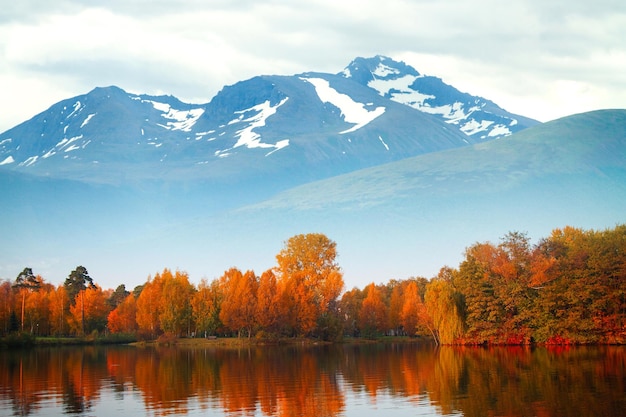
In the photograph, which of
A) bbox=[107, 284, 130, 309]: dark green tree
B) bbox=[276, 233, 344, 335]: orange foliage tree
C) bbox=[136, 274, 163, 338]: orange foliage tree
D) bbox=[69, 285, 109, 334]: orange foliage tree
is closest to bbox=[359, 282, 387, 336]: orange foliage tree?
bbox=[276, 233, 344, 335]: orange foliage tree

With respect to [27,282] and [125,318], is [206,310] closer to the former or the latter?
[125,318]

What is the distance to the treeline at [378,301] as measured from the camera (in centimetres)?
7044

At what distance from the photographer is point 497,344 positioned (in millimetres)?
76750

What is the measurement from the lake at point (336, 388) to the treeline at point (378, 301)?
548 inches

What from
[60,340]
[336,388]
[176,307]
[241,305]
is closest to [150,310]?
[176,307]

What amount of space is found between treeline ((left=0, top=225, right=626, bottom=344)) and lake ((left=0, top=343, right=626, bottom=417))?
1391 cm

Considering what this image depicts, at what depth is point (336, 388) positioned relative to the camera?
37.7 m

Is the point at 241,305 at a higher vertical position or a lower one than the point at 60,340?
higher

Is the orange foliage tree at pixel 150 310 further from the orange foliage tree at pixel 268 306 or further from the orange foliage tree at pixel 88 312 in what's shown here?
the orange foliage tree at pixel 268 306

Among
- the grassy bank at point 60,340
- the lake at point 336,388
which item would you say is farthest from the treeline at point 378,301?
the lake at point 336,388

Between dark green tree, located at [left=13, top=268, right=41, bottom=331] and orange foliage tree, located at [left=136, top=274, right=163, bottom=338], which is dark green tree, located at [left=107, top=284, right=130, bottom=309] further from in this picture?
orange foliage tree, located at [left=136, top=274, right=163, bottom=338]

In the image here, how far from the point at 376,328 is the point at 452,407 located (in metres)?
87.2

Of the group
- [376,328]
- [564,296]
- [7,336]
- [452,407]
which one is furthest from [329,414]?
[376,328]

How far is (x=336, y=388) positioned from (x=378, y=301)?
7896 cm
